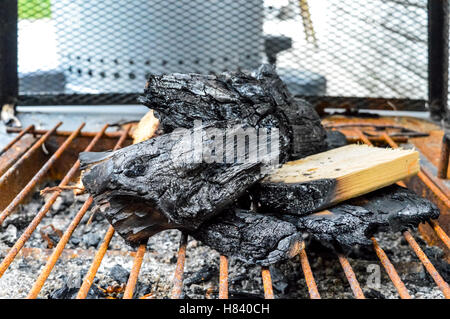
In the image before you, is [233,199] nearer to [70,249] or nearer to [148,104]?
[148,104]

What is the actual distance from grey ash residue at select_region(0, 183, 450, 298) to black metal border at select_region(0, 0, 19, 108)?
0.85 metres

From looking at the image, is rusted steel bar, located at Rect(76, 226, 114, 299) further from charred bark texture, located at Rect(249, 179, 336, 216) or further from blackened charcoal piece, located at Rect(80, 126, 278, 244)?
charred bark texture, located at Rect(249, 179, 336, 216)

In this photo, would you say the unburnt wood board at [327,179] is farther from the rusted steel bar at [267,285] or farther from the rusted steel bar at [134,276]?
the rusted steel bar at [134,276]

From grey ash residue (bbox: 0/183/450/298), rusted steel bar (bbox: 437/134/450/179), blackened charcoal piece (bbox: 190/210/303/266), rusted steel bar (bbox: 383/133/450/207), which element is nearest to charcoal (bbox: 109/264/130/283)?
grey ash residue (bbox: 0/183/450/298)

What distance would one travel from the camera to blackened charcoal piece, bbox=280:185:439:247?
112cm

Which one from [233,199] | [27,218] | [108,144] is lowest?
[27,218]

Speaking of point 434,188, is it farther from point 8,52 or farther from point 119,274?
point 8,52

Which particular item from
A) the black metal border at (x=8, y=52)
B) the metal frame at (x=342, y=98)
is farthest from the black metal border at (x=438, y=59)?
the black metal border at (x=8, y=52)

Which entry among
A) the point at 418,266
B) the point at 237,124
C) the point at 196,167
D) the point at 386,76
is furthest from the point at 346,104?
the point at 196,167

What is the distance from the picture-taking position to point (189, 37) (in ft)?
7.47

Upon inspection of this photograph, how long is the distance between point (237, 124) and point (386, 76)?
6.08 ft

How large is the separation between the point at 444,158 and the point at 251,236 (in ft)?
2.67

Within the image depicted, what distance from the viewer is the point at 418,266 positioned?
1.37 m

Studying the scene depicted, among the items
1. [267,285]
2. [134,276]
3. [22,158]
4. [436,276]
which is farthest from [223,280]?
[22,158]
